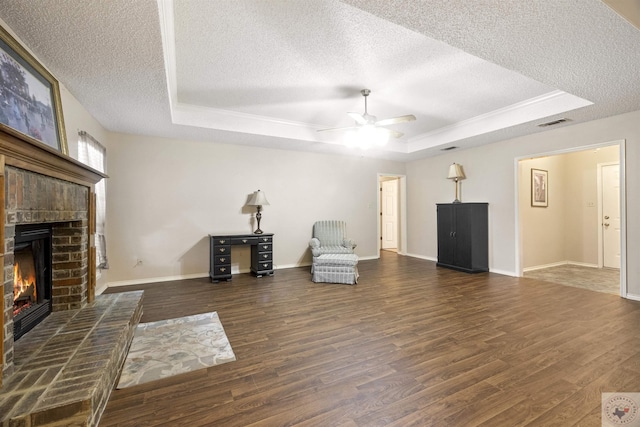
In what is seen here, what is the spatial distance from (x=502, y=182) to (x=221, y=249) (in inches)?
203

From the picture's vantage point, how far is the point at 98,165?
362 centimetres

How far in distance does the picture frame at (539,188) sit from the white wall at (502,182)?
1003 millimetres

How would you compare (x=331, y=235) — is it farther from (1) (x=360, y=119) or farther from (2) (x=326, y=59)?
(2) (x=326, y=59)

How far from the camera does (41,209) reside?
1846mm

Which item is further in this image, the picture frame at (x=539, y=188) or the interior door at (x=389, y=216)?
the interior door at (x=389, y=216)

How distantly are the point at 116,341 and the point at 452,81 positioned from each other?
162 inches

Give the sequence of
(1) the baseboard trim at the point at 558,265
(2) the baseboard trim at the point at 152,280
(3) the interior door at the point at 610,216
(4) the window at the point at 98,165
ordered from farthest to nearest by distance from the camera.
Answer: (1) the baseboard trim at the point at 558,265 → (3) the interior door at the point at 610,216 → (2) the baseboard trim at the point at 152,280 → (4) the window at the point at 98,165

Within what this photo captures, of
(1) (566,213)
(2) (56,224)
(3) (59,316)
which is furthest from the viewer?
(1) (566,213)

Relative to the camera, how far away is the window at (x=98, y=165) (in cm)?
317

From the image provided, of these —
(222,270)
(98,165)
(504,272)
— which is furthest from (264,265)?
(504,272)

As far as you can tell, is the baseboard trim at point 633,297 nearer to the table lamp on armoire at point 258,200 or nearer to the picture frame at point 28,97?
the table lamp on armoire at point 258,200

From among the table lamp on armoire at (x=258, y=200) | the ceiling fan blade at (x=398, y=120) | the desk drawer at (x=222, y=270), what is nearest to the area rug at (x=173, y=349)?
the desk drawer at (x=222, y=270)

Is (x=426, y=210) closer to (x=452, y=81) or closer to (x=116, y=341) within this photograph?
(x=452, y=81)

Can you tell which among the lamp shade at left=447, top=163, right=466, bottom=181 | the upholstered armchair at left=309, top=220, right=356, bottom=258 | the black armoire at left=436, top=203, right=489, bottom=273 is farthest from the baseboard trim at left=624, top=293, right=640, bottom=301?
the upholstered armchair at left=309, top=220, right=356, bottom=258
